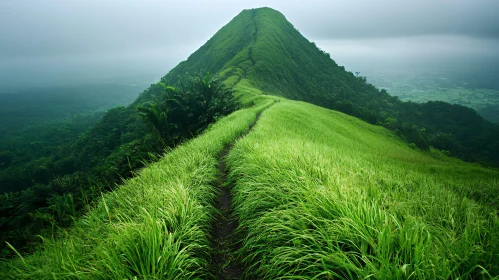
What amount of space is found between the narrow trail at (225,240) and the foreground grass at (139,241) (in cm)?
19

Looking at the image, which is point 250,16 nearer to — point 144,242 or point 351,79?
point 351,79

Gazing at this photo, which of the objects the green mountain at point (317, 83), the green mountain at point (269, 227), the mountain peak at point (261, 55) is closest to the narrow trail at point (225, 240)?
the green mountain at point (269, 227)

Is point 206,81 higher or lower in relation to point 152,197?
higher

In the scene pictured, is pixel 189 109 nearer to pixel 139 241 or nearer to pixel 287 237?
pixel 139 241

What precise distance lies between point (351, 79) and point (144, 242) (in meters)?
116

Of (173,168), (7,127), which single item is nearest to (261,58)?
(173,168)

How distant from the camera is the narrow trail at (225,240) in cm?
343

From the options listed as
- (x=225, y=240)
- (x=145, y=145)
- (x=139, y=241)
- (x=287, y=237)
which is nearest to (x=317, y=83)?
(x=145, y=145)

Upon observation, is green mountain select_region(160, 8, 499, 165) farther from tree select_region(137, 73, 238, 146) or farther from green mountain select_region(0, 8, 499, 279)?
green mountain select_region(0, 8, 499, 279)

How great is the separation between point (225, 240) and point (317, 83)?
94.5m

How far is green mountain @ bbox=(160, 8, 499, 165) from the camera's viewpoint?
54.2 meters

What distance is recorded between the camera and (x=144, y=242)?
293 cm

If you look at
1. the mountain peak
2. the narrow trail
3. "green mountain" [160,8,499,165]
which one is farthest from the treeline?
"green mountain" [160,8,499,165]

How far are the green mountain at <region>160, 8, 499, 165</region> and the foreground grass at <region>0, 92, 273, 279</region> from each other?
49694 millimetres
